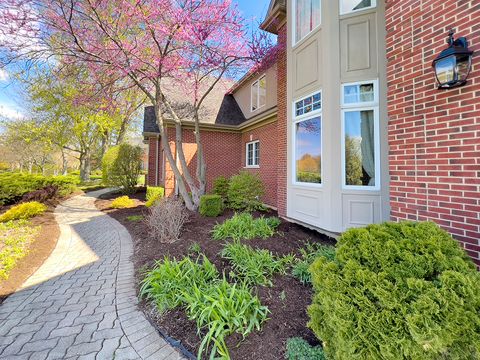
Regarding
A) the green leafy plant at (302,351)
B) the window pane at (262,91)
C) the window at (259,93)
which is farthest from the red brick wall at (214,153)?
the green leafy plant at (302,351)

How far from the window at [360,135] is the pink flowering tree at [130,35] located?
186 inches

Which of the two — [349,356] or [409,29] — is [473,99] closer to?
[409,29]

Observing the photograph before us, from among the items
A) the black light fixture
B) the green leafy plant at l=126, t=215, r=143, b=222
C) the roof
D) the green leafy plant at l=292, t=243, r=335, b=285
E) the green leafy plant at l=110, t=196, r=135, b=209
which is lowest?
the green leafy plant at l=292, t=243, r=335, b=285

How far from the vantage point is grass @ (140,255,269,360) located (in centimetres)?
248

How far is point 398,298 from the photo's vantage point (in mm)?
1670

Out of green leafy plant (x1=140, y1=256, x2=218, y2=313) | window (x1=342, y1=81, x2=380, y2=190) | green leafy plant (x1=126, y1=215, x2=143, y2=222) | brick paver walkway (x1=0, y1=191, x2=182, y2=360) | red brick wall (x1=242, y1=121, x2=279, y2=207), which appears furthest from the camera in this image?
red brick wall (x1=242, y1=121, x2=279, y2=207)

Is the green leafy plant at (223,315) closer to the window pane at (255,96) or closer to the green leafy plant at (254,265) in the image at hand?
the green leafy plant at (254,265)

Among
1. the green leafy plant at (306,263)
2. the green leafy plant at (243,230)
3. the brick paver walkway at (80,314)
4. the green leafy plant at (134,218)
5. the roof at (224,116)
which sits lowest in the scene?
the brick paver walkway at (80,314)

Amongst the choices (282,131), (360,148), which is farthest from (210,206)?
(360,148)

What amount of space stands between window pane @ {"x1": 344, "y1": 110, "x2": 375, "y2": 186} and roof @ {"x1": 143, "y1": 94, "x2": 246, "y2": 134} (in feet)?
26.1

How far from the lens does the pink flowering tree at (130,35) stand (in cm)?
637

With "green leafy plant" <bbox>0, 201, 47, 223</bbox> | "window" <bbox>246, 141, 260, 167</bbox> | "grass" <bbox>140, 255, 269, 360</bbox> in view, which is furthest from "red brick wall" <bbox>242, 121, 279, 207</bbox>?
"green leafy plant" <bbox>0, 201, 47, 223</bbox>

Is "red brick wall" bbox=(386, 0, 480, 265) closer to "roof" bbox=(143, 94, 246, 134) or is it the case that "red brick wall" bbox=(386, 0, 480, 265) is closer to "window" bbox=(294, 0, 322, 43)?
"window" bbox=(294, 0, 322, 43)

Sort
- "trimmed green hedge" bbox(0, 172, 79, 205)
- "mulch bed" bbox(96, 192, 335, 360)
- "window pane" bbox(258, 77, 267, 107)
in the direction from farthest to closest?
"window pane" bbox(258, 77, 267, 107)
"trimmed green hedge" bbox(0, 172, 79, 205)
"mulch bed" bbox(96, 192, 335, 360)
